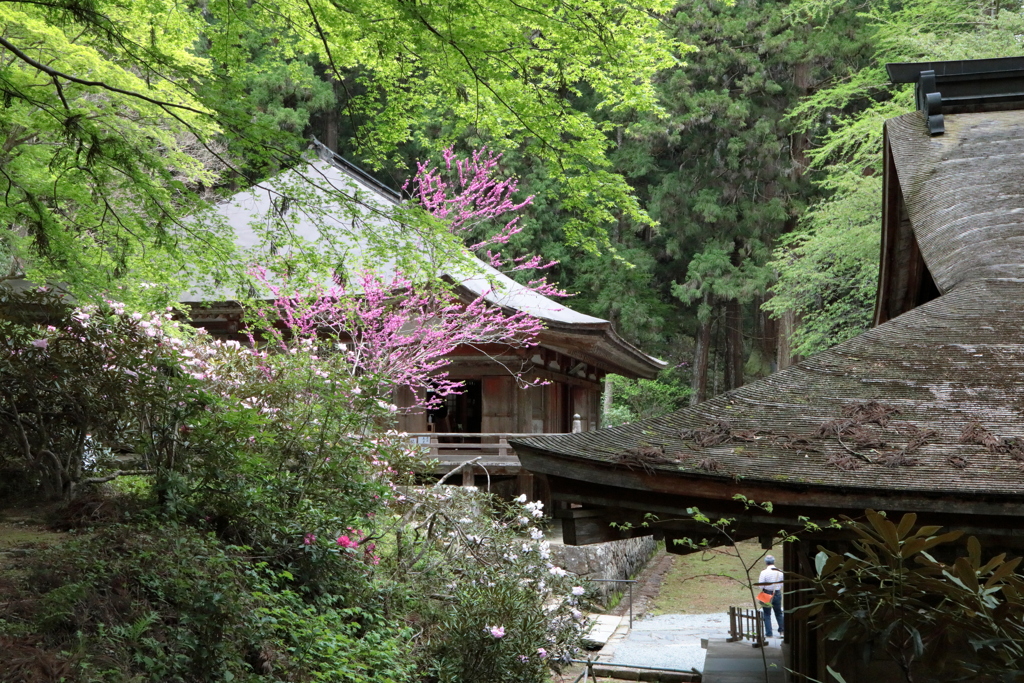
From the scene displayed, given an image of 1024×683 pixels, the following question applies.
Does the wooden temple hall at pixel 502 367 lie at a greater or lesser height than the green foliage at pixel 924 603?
greater

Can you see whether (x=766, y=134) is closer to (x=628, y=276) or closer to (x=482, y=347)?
(x=628, y=276)

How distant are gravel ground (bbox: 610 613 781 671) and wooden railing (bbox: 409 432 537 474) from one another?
12.6ft

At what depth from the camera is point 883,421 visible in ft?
10.6

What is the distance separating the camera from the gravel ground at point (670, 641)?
31.2ft

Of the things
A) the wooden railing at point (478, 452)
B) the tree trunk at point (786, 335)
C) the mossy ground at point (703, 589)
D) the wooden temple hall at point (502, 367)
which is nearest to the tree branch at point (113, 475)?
the wooden temple hall at point (502, 367)

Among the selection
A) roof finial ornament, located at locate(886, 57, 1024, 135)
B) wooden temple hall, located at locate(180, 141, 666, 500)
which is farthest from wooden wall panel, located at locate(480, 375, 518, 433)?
roof finial ornament, located at locate(886, 57, 1024, 135)

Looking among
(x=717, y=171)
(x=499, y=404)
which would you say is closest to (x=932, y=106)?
(x=499, y=404)

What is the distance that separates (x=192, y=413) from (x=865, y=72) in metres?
16.8

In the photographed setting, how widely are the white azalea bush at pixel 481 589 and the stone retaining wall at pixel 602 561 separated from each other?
10.7 feet

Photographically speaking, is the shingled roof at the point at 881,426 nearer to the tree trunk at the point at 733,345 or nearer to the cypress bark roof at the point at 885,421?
the cypress bark roof at the point at 885,421

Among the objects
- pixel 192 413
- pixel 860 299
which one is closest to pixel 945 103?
pixel 192 413

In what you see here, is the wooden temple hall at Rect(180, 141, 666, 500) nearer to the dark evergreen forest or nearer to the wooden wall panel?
the wooden wall panel

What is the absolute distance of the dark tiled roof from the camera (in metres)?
3.01

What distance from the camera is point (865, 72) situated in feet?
59.7
